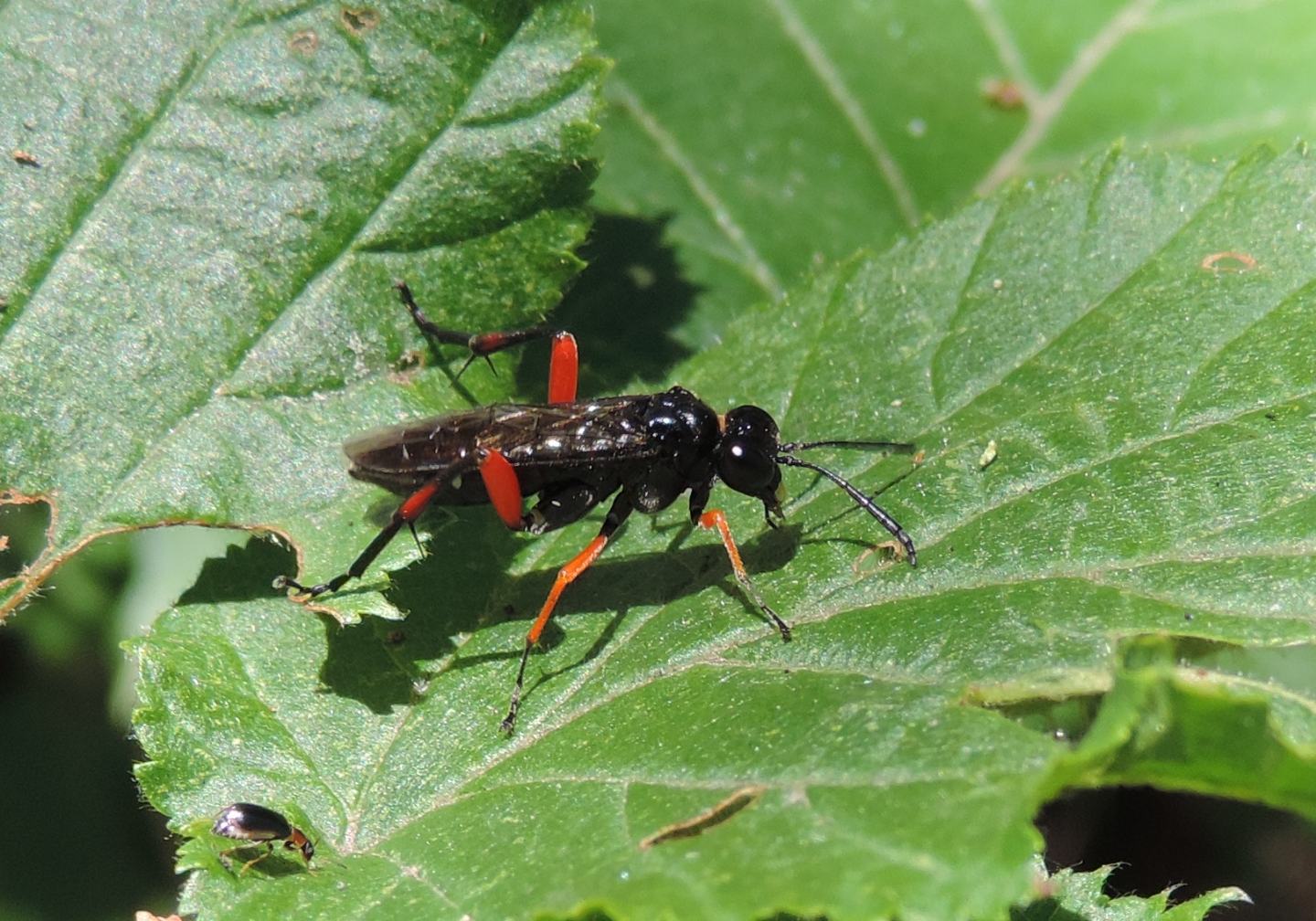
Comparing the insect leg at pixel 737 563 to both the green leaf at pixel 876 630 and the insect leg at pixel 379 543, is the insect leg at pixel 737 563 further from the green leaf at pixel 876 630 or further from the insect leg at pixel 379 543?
the insect leg at pixel 379 543

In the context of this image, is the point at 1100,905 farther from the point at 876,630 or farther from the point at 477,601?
the point at 477,601

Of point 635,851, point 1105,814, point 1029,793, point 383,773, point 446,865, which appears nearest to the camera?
point 1029,793

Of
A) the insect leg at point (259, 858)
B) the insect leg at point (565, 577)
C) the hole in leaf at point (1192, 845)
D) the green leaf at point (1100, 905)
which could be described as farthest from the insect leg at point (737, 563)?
the hole in leaf at point (1192, 845)

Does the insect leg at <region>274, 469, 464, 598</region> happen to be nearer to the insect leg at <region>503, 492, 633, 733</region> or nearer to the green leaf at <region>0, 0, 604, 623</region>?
the green leaf at <region>0, 0, 604, 623</region>

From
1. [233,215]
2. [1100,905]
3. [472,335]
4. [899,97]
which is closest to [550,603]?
[472,335]

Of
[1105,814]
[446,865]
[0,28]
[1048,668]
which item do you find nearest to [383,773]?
[446,865]

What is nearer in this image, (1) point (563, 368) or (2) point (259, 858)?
(2) point (259, 858)

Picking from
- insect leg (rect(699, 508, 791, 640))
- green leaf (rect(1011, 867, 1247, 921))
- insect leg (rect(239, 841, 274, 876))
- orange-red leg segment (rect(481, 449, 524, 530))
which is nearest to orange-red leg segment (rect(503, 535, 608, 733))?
orange-red leg segment (rect(481, 449, 524, 530))

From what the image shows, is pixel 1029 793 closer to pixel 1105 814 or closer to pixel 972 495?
pixel 972 495
